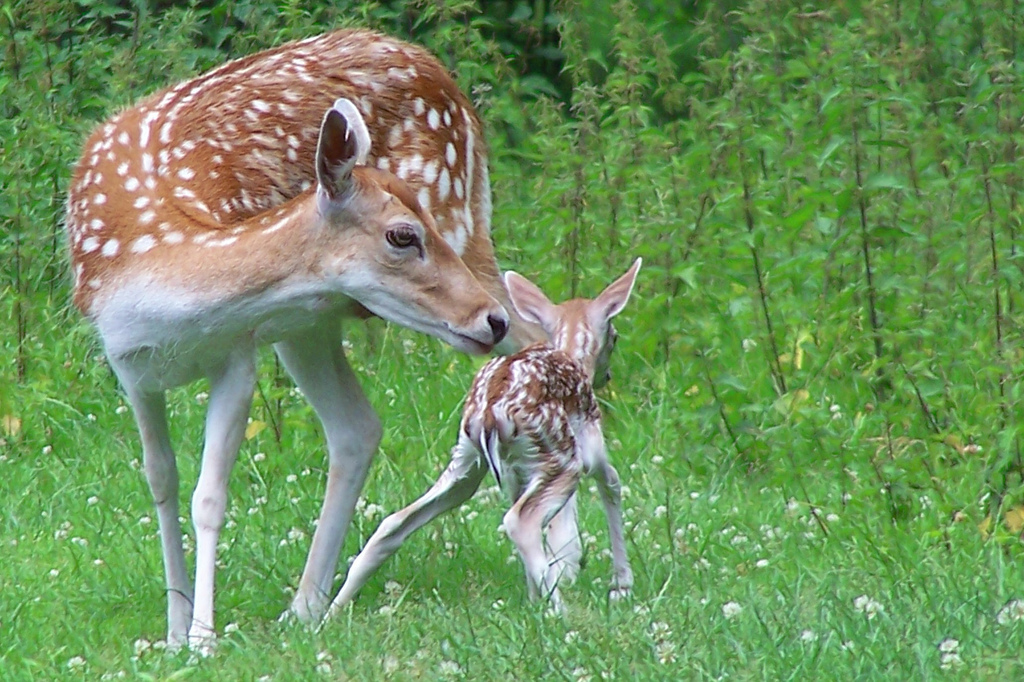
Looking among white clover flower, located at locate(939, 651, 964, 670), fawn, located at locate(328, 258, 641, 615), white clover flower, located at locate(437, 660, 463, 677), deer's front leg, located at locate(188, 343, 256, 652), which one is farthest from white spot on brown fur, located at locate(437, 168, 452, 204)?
white clover flower, located at locate(939, 651, 964, 670)

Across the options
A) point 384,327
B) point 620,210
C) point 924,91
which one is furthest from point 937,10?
point 384,327

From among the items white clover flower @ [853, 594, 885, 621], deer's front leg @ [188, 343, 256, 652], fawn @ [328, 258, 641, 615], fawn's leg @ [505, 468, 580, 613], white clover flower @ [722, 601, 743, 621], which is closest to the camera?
white clover flower @ [853, 594, 885, 621]

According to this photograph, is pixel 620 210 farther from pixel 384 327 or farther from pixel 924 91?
pixel 924 91

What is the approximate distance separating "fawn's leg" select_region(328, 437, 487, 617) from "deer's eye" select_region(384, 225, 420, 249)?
62 centimetres

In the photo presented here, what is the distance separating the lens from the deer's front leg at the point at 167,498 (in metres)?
5.68

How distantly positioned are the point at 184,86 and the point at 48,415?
6.68ft

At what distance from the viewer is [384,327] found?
27.5ft

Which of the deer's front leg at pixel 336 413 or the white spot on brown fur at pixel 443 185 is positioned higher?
the white spot on brown fur at pixel 443 185

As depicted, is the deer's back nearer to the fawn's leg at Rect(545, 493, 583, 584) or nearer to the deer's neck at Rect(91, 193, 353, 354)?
the deer's neck at Rect(91, 193, 353, 354)

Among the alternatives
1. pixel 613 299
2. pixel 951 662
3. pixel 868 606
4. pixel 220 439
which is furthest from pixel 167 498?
pixel 951 662

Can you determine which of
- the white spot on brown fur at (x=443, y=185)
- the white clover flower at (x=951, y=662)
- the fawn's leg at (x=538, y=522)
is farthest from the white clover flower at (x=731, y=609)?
the white spot on brown fur at (x=443, y=185)

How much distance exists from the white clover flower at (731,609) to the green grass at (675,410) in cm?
3

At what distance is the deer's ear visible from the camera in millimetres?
5277

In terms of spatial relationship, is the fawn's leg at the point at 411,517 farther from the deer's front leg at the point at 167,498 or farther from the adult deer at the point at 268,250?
the deer's front leg at the point at 167,498
